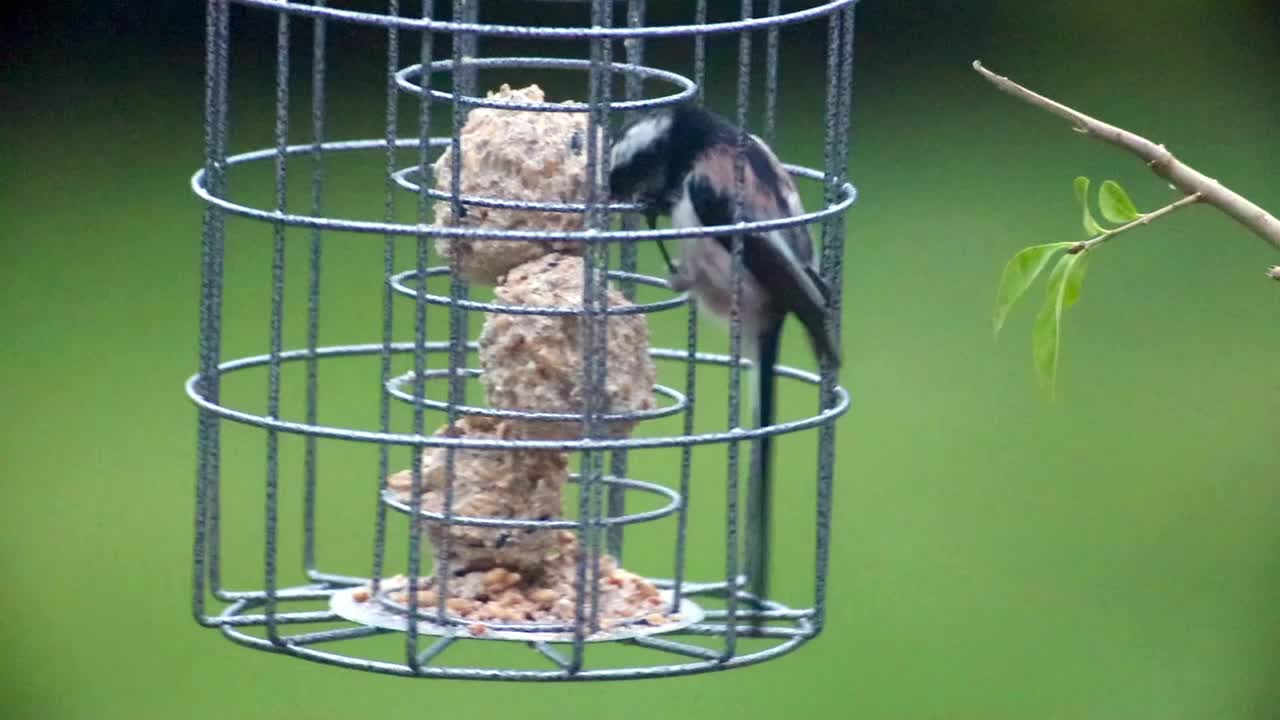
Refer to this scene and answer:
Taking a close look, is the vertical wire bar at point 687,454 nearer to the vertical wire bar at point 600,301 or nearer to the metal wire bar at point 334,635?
the vertical wire bar at point 600,301

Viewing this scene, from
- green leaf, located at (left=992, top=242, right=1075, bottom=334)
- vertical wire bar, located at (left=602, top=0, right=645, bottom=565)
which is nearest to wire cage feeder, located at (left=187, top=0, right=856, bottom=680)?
vertical wire bar, located at (left=602, top=0, right=645, bottom=565)

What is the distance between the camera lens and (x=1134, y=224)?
224 centimetres

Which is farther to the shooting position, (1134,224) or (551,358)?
(551,358)

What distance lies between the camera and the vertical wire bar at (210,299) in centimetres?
282

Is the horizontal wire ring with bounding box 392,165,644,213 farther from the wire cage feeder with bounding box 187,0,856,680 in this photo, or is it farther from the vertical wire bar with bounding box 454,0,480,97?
the vertical wire bar with bounding box 454,0,480,97

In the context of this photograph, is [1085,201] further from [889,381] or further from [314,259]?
[889,381]

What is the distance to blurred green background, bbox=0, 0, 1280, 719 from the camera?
616cm

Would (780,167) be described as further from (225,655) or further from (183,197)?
(183,197)

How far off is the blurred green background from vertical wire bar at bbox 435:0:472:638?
263 centimetres

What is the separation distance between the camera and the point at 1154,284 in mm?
8180

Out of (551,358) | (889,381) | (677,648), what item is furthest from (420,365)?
(889,381)

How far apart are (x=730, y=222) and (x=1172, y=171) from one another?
930 millimetres

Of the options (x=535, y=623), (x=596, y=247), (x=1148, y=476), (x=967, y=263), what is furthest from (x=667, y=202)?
(x=967, y=263)

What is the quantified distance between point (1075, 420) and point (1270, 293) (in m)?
1.03
